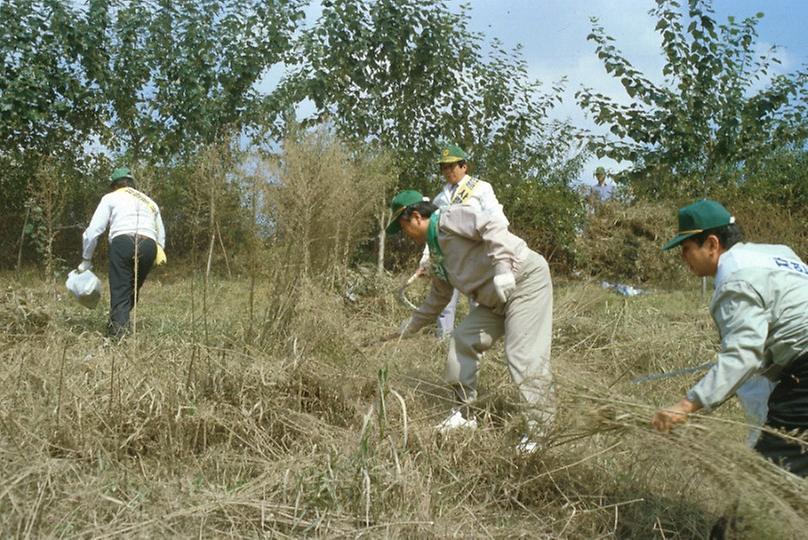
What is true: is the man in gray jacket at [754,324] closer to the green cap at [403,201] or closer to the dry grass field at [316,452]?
the dry grass field at [316,452]

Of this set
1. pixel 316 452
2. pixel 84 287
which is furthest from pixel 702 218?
pixel 84 287

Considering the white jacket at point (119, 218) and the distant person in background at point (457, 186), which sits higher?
the distant person in background at point (457, 186)

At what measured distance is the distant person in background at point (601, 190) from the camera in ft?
44.9

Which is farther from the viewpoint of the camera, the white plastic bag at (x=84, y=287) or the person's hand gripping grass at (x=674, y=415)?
the white plastic bag at (x=84, y=287)

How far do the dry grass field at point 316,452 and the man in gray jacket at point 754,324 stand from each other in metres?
0.17

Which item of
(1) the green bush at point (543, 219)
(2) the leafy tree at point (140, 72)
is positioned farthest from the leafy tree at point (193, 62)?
(1) the green bush at point (543, 219)

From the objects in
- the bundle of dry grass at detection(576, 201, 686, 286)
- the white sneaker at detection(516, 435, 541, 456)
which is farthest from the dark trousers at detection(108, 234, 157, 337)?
the bundle of dry grass at detection(576, 201, 686, 286)

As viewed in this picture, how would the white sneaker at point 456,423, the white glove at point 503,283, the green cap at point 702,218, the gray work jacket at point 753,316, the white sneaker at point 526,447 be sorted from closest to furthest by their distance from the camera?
the gray work jacket at point 753,316 < the green cap at point 702,218 < the white sneaker at point 526,447 < the white sneaker at point 456,423 < the white glove at point 503,283

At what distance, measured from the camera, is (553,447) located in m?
3.73

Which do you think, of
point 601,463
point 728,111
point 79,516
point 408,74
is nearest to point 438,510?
point 601,463

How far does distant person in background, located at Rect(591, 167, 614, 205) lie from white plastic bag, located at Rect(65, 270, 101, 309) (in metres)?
8.81

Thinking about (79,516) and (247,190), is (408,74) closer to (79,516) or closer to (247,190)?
(247,190)

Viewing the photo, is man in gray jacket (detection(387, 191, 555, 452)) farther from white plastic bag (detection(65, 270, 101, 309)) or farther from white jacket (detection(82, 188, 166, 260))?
white plastic bag (detection(65, 270, 101, 309))

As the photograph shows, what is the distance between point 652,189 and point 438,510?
25.4 feet
